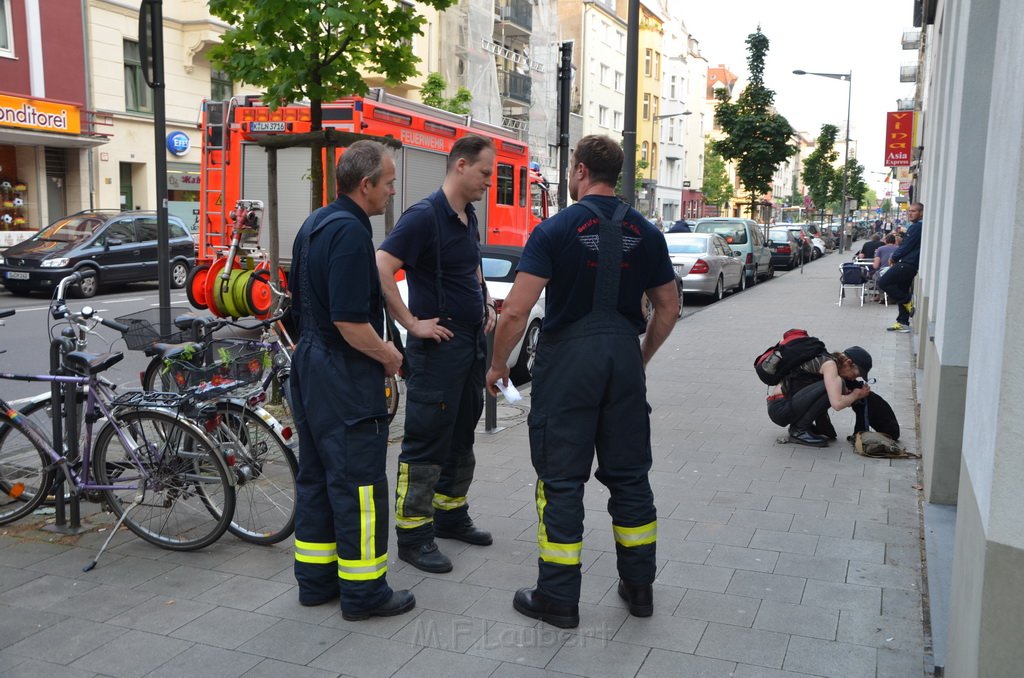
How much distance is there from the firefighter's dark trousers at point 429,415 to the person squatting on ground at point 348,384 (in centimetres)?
48

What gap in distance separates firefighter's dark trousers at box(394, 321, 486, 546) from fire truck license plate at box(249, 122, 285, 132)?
8.94 m

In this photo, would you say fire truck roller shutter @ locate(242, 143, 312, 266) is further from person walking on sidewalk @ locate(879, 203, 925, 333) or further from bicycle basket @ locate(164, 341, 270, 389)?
person walking on sidewalk @ locate(879, 203, 925, 333)

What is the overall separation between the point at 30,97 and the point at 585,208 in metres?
22.9

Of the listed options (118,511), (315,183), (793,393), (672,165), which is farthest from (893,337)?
(672,165)

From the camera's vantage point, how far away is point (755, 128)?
27.8 meters

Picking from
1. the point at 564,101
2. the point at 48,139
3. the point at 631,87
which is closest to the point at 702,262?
the point at 564,101

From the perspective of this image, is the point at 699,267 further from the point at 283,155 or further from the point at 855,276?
the point at 283,155

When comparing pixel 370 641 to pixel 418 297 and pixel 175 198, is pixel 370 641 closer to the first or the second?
pixel 418 297

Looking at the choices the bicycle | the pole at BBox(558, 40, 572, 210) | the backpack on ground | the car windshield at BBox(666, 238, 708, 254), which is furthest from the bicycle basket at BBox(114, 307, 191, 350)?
the car windshield at BBox(666, 238, 708, 254)

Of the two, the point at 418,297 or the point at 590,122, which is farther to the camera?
the point at 590,122

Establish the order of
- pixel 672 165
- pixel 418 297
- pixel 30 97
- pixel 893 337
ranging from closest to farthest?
1. pixel 418 297
2. pixel 893 337
3. pixel 30 97
4. pixel 672 165

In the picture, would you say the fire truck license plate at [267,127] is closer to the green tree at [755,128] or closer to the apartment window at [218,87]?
the apartment window at [218,87]

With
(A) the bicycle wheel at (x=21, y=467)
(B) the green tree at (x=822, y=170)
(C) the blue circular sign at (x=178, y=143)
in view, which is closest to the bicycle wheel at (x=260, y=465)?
(A) the bicycle wheel at (x=21, y=467)

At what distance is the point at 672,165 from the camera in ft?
243
